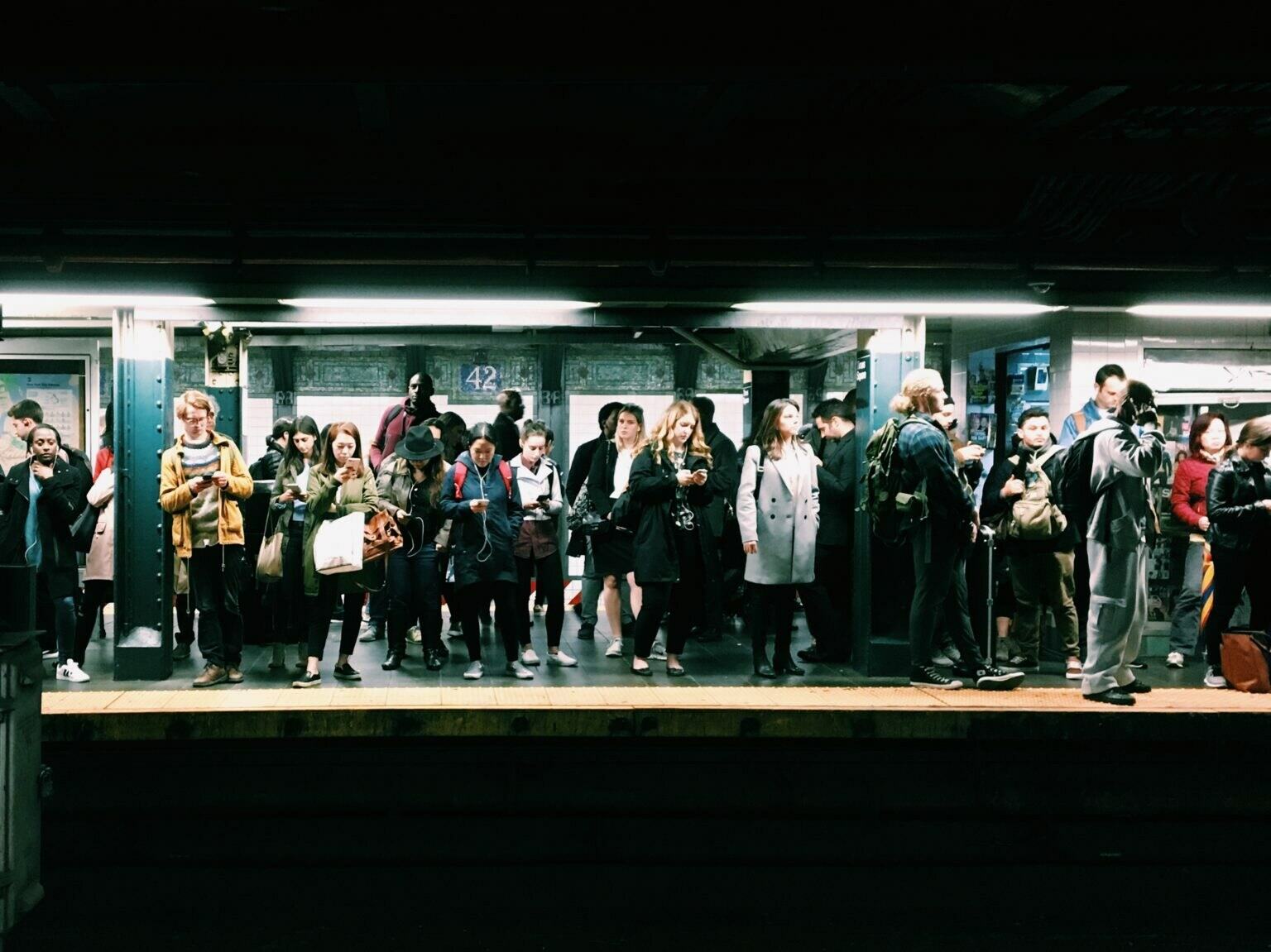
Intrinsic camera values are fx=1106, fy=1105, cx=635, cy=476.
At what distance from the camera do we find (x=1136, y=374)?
8.45 m

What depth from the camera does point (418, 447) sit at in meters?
7.45

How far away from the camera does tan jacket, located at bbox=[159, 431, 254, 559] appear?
21.9 ft

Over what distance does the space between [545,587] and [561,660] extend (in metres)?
0.53

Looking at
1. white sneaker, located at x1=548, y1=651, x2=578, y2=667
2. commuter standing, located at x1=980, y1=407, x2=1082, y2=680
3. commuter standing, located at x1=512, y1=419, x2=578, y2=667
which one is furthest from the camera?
commuter standing, located at x1=512, y1=419, x2=578, y2=667

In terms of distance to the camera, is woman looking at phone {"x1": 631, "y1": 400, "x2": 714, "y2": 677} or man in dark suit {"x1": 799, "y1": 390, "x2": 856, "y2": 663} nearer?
woman looking at phone {"x1": 631, "y1": 400, "x2": 714, "y2": 677}

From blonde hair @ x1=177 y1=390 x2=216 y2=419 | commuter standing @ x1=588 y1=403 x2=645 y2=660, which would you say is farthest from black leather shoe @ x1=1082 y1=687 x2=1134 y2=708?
blonde hair @ x1=177 y1=390 x2=216 y2=419

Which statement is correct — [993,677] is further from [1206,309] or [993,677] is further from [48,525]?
[48,525]


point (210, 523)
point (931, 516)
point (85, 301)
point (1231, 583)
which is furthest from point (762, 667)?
point (85, 301)

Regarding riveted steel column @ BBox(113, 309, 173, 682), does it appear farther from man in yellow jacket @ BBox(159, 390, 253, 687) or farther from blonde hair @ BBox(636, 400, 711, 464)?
blonde hair @ BBox(636, 400, 711, 464)

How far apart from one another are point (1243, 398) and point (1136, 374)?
0.98 meters

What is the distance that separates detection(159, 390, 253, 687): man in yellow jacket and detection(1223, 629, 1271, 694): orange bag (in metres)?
6.17

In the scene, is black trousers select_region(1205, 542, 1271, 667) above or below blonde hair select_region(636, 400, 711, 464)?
below

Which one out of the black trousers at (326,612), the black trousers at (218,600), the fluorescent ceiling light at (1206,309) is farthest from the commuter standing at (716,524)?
the black trousers at (218,600)

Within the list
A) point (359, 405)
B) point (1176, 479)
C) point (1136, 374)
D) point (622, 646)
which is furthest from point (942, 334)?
point (359, 405)
